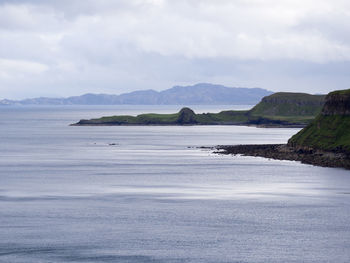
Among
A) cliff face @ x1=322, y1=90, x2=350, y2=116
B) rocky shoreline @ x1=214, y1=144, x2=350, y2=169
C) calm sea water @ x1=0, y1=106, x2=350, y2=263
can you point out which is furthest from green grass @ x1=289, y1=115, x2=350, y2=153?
calm sea water @ x1=0, y1=106, x2=350, y2=263

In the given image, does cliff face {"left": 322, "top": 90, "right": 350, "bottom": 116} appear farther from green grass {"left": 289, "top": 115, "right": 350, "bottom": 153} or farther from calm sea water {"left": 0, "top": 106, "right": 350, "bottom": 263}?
calm sea water {"left": 0, "top": 106, "right": 350, "bottom": 263}

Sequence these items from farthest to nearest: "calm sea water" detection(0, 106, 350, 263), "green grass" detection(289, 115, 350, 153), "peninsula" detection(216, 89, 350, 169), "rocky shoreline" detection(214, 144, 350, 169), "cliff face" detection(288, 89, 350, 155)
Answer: "cliff face" detection(288, 89, 350, 155) < "green grass" detection(289, 115, 350, 153) < "peninsula" detection(216, 89, 350, 169) < "rocky shoreline" detection(214, 144, 350, 169) < "calm sea water" detection(0, 106, 350, 263)

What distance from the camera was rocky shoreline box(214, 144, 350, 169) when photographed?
13100 cm

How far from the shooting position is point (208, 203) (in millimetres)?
86000

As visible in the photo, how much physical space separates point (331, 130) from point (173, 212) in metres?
79.0

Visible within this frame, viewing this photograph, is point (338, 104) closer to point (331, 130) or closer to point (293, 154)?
point (331, 130)

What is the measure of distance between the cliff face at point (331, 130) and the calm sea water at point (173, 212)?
11.3 m

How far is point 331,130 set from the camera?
487 ft

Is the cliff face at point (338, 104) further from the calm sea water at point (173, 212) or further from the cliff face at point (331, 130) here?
the calm sea water at point (173, 212)

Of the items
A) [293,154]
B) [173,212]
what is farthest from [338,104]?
[173,212]

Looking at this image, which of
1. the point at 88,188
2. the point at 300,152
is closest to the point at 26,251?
the point at 88,188

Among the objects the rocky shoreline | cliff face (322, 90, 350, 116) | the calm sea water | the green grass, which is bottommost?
the calm sea water

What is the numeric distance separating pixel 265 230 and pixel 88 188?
37.6m

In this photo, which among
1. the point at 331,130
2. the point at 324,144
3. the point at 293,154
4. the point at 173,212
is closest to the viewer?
the point at 173,212
